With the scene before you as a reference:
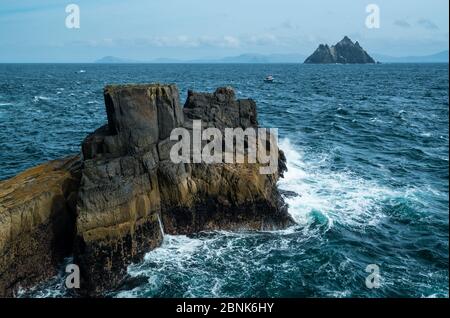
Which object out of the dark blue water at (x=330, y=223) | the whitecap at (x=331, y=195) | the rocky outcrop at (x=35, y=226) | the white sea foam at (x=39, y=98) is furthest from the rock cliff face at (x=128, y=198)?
the white sea foam at (x=39, y=98)

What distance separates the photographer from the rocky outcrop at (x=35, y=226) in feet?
72.3

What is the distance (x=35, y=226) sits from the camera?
23.2 m

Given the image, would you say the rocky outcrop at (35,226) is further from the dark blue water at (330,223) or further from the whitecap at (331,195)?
the whitecap at (331,195)

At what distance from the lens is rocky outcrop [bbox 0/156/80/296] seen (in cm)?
2203

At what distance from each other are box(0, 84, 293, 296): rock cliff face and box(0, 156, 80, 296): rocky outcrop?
0.05 meters

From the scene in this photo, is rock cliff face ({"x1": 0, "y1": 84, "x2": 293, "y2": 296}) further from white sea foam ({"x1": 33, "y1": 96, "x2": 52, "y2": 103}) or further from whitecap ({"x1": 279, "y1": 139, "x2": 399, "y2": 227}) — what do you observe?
white sea foam ({"x1": 33, "y1": 96, "x2": 52, "y2": 103})

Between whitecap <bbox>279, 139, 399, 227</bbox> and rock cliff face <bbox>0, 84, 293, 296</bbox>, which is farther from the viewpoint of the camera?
whitecap <bbox>279, 139, 399, 227</bbox>

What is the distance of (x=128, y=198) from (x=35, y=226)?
513 centimetres

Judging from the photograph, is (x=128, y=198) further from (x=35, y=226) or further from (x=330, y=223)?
(x=330, y=223)

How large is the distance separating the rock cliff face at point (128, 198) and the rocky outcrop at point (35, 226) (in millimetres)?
55

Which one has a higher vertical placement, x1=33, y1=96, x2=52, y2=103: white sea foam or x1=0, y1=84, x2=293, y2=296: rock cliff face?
x1=33, y1=96, x2=52, y2=103: white sea foam

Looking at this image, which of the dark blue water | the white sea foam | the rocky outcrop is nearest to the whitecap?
the dark blue water

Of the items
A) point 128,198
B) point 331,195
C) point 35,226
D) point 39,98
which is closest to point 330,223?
point 331,195
